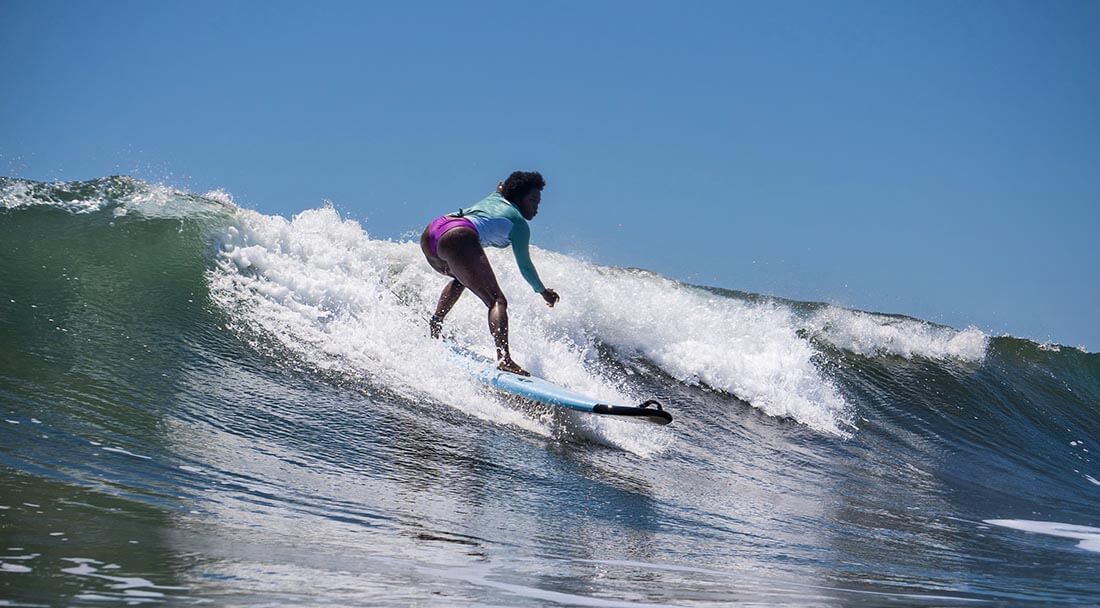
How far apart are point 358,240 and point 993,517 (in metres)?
6.35

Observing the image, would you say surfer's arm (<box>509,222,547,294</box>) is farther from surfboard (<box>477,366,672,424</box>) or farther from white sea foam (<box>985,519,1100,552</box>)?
white sea foam (<box>985,519,1100,552</box>)

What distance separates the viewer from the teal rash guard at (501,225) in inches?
272

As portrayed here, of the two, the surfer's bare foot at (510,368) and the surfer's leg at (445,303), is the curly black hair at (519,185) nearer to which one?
the surfer's leg at (445,303)

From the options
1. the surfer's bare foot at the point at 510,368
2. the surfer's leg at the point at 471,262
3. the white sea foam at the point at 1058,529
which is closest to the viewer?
the white sea foam at the point at 1058,529

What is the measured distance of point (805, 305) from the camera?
16.8 meters

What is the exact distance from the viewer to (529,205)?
7086 millimetres

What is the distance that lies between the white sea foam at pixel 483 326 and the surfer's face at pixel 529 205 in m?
1.18

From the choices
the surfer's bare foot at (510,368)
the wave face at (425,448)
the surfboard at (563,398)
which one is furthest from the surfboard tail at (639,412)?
the surfer's bare foot at (510,368)

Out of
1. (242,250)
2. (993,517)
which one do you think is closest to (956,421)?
(993,517)

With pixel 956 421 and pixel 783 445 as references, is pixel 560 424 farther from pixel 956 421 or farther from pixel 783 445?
pixel 956 421

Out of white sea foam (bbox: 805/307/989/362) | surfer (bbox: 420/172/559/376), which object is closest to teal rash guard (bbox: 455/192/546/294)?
surfer (bbox: 420/172/559/376)

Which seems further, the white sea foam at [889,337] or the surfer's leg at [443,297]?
the white sea foam at [889,337]

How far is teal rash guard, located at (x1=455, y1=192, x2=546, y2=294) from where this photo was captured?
6902 mm

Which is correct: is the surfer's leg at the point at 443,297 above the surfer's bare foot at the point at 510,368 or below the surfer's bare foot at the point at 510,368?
above
